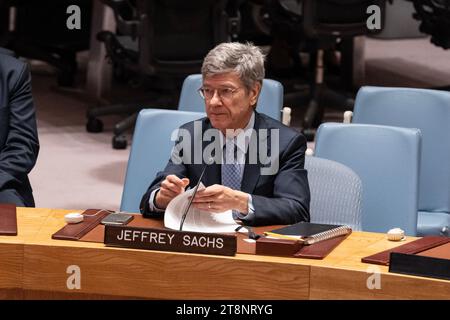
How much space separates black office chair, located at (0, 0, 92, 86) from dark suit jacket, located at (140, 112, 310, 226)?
488cm

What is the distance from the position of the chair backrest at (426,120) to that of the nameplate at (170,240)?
171cm

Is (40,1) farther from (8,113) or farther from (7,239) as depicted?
(7,239)

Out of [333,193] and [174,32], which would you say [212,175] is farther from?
[174,32]

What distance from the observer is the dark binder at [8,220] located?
332 centimetres

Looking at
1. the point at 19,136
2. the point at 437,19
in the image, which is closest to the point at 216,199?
the point at 19,136

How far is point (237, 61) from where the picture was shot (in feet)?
11.9

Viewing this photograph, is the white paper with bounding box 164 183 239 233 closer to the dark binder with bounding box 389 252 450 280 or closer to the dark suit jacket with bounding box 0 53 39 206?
the dark binder with bounding box 389 252 450 280

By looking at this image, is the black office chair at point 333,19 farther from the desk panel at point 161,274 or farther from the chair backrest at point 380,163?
the desk panel at point 161,274

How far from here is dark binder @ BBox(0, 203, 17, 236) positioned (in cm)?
332

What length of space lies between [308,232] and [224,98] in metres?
0.53

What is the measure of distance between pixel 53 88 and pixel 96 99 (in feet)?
2.37

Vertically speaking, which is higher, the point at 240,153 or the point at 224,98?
the point at 224,98

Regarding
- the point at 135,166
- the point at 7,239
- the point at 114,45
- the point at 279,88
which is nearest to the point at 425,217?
the point at 279,88

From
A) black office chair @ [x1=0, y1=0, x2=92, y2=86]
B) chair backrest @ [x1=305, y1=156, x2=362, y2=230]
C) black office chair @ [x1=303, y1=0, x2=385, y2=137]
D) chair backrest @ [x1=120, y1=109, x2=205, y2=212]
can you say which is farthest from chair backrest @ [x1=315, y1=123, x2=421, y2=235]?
black office chair @ [x1=0, y1=0, x2=92, y2=86]
